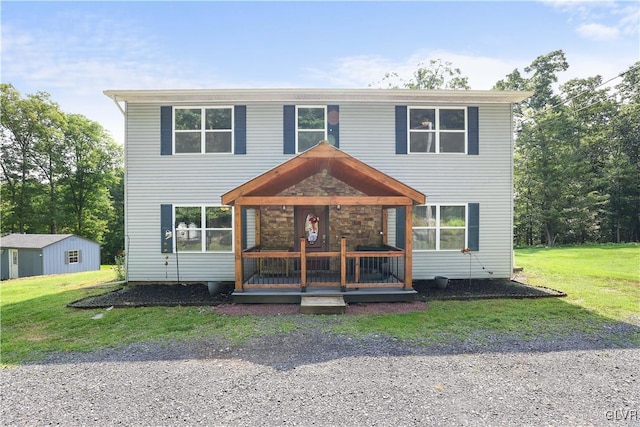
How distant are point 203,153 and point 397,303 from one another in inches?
282

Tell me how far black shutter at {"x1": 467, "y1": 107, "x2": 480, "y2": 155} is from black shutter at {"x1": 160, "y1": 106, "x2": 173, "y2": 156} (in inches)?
369

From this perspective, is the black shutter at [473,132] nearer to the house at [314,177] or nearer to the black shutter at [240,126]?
the house at [314,177]

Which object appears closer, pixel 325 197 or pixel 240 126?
pixel 325 197

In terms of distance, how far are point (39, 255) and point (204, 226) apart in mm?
18096

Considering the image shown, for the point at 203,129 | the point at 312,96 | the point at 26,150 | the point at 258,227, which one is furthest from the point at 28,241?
the point at 312,96

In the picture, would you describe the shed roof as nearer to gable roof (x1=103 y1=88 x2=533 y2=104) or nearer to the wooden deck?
Result: gable roof (x1=103 y1=88 x2=533 y2=104)

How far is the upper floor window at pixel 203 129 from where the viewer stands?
9.73m

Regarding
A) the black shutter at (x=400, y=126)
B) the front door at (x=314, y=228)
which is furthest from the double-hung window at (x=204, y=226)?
the black shutter at (x=400, y=126)

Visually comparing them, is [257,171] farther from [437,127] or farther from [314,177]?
[437,127]

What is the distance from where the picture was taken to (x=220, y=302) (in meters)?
7.79

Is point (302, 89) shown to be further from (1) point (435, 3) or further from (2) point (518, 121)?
(2) point (518, 121)

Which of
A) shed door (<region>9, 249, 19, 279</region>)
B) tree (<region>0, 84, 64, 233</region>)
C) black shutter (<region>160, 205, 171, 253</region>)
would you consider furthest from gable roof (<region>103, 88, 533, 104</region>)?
tree (<region>0, 84, 64, 233</region>)

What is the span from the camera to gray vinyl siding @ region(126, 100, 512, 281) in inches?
383

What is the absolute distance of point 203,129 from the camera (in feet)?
31.9
